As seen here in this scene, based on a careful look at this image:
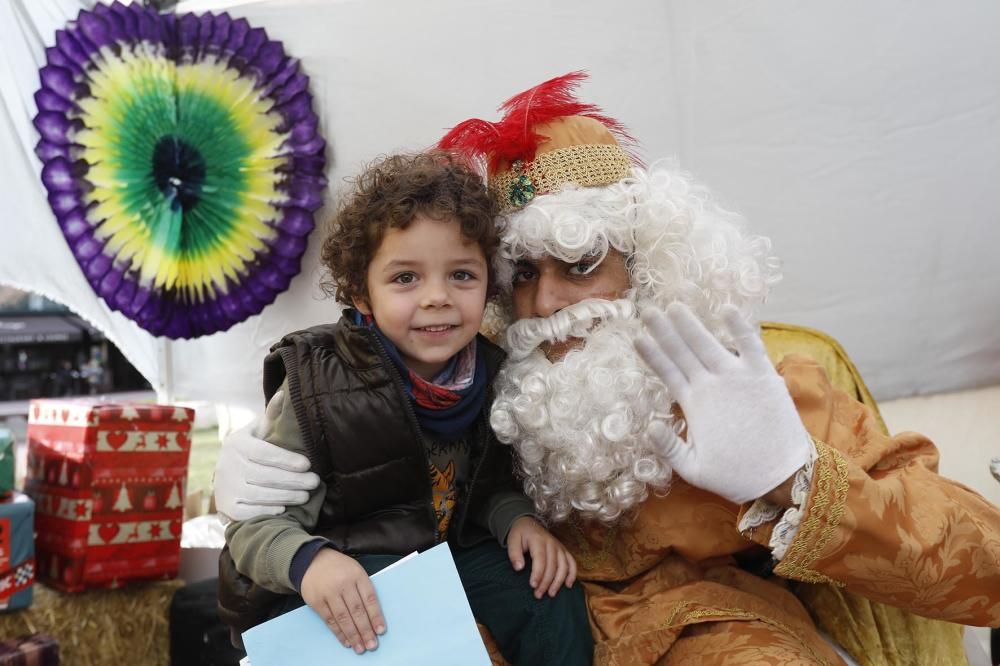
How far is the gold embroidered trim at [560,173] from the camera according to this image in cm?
150

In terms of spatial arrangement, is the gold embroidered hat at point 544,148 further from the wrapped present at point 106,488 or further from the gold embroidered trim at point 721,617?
the wrapped present at point 106,488

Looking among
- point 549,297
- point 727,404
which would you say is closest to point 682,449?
point 727,404

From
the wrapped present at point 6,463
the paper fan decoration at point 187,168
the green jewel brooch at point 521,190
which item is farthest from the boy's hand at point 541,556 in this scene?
the wrapped present at point 6,463

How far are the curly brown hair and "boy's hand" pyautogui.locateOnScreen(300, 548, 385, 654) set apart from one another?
22.5 inches

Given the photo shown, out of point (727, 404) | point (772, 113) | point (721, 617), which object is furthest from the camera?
point (772, 113)

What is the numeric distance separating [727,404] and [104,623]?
1.84 metres

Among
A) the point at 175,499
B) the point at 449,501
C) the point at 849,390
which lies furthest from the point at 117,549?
the point at 849,390

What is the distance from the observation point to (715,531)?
137 centimetres

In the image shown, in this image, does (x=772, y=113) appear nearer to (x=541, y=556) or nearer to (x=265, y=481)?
(x=541, y=556)

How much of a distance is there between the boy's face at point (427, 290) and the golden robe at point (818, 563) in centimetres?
47

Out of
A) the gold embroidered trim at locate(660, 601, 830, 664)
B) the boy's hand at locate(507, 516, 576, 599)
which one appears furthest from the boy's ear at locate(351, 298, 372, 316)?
the gold embroidered trim at locate(660, 601, 830, 664)

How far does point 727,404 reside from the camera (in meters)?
1.11

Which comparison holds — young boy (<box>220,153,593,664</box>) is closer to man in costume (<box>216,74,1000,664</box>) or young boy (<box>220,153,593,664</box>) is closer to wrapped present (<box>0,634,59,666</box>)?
man in costume (<box>216,74,1000,664</box>)

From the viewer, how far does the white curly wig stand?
1.37 m
